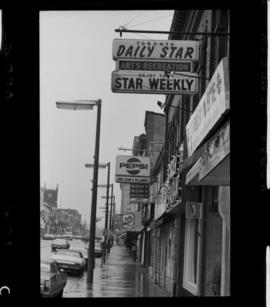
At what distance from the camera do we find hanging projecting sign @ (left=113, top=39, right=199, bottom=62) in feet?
10.3

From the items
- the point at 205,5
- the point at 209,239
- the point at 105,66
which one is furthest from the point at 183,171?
the point at 205,5

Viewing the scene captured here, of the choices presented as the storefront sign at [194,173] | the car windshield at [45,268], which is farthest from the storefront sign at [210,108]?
the car windshield at [45,268]

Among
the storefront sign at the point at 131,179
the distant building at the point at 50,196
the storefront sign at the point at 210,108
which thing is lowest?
the distant building at the point at 50,196

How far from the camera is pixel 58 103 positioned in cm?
281

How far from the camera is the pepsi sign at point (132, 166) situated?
3.29m

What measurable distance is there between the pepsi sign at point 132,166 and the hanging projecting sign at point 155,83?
0.41m

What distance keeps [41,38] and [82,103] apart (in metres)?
0.40

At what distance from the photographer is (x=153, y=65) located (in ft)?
11.0

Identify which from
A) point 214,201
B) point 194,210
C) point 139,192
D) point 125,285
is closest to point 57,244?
point 125,285

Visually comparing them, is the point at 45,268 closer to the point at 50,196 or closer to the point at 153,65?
the point at 50,196

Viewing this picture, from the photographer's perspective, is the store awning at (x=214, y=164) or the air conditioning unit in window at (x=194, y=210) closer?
the store awning at (x=214, y=164)

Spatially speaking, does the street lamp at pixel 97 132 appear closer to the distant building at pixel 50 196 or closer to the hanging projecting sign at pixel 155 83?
the hanging projecting sign at pixel 155 83

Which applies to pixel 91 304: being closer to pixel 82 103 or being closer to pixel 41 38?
pixel 82 103

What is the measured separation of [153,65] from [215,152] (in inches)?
27.1
